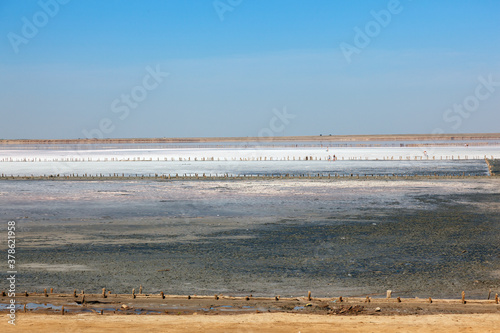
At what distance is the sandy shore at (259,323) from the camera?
13.0m

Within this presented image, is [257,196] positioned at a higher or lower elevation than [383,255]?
higher

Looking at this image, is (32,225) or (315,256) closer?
(315,256)

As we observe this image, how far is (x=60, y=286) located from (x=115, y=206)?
20093 millimetres

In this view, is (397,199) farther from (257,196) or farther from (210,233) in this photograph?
(210,233)

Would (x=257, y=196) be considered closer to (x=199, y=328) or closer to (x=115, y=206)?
(x=115, y=206)

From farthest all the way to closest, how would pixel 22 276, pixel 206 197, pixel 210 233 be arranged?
pixel 206 197 → pixel 210 233 → pixel 22 276

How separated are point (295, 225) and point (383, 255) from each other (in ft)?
25.0

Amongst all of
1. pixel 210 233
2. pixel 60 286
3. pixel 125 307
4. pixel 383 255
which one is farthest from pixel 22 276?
pixel 383 255

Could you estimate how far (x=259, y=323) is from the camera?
13430 millimetres

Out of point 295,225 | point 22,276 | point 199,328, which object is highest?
point 295,225

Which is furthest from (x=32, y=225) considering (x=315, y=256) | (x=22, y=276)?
(x=315, y=256)

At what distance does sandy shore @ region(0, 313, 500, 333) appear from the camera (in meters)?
13.0

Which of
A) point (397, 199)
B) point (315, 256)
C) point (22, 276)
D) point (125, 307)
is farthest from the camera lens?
point (397, 199)

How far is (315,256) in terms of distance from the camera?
21281 mm
